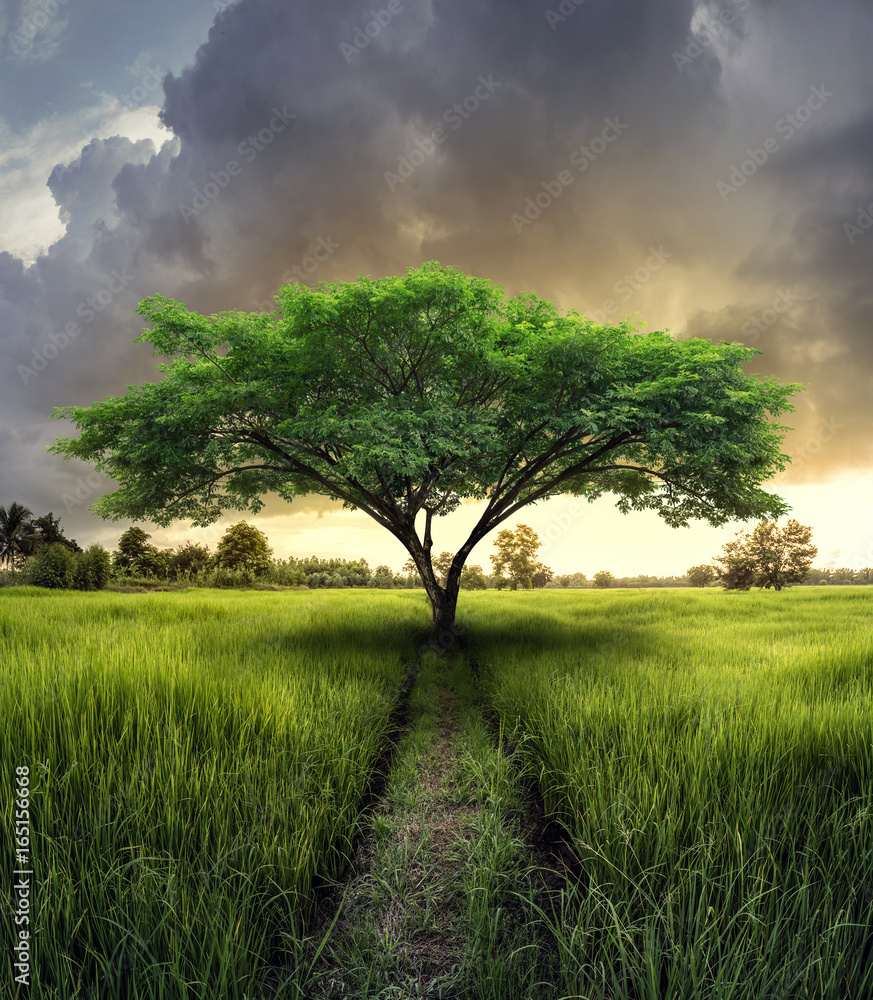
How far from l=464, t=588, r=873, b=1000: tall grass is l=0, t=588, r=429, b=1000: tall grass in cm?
177

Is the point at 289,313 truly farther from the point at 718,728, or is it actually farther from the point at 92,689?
the point at 718,728

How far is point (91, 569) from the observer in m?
28.9

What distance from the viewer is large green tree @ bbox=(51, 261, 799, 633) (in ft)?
34.1

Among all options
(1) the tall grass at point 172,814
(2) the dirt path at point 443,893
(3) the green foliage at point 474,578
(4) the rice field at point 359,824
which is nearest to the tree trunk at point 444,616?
(4) the rice field at point 359,824

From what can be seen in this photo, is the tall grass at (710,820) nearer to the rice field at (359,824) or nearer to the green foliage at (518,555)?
the rice field at (359,824)

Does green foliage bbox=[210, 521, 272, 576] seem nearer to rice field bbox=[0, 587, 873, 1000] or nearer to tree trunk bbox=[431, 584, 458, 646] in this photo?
tree trunk bbox=[431, 584, 458, 646]

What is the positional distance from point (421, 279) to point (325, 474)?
24.9 ft

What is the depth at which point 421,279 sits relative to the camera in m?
10.0

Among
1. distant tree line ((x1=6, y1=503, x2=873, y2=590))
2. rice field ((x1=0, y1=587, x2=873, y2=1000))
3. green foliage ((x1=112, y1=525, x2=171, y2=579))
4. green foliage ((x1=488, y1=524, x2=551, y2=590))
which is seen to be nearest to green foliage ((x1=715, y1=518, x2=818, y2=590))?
distant tree line ((x1=6, y1=503, x2=873, y2=590))

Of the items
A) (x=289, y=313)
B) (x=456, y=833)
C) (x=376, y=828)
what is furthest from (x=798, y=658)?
(x=289, y=313)

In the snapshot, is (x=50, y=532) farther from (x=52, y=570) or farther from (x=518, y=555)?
(x=518, y=555)

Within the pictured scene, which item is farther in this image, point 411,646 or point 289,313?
point 411,646

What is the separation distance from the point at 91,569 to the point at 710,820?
35.0 meters

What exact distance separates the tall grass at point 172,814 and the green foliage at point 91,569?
28147 mm
